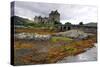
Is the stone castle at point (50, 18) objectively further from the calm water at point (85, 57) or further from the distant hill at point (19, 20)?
the calm water at point (85, 57)

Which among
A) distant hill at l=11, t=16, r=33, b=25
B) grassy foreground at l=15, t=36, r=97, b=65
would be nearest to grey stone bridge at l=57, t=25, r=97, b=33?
grassy foreground at l=15, t=36, r=97, b=65

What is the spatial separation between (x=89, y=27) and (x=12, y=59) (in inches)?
38.1

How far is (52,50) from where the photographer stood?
2.44 m

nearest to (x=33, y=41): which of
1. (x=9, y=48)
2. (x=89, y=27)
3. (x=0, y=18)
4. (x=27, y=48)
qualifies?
(x=27, y=48)

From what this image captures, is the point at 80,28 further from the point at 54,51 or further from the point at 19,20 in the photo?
the point at 19,20

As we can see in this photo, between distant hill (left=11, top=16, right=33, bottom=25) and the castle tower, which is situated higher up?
the castle tower

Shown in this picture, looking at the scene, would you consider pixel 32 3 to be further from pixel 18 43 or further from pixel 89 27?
pixel 89 27

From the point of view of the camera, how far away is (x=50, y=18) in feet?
8.06

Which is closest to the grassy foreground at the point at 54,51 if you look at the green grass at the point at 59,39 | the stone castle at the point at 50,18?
the green grass at the point at 59,39

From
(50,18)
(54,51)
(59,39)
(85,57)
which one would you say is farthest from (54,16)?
(85,57)

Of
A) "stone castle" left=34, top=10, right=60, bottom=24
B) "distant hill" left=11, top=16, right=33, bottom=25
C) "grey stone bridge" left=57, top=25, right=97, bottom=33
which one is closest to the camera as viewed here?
"distant hill" left=11, top=16, right=33, bottom=25

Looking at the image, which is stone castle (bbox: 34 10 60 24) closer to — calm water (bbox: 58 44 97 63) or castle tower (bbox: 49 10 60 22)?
castle tower (bbox: 49 10 60 22)

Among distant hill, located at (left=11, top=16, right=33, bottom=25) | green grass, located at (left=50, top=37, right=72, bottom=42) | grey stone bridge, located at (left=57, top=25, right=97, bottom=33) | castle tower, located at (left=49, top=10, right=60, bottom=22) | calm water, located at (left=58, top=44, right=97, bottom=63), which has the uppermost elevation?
castle tower, located at (left=49, top=10, right=60, bottom=22)

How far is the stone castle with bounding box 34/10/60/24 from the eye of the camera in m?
2.40
